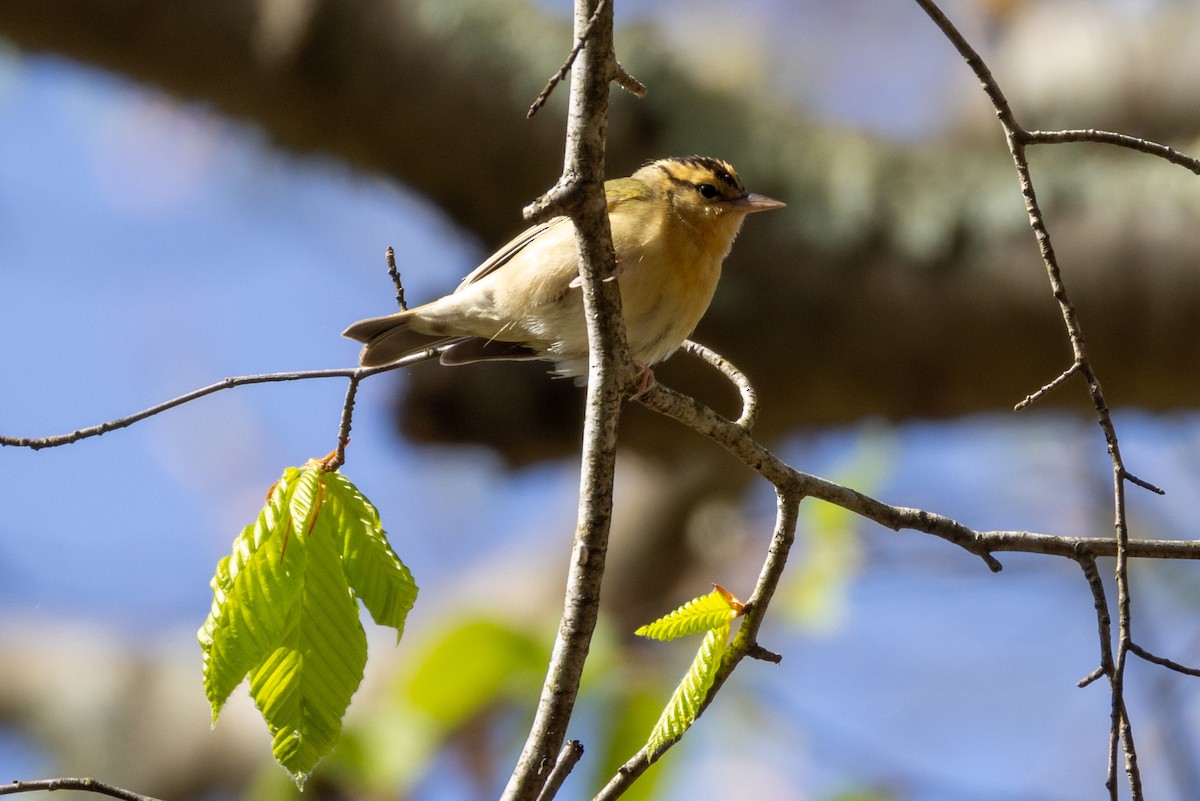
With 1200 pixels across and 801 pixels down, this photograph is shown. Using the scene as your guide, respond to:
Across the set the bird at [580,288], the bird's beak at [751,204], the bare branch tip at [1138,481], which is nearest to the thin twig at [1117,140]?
the bare branch tip at [1138,481]

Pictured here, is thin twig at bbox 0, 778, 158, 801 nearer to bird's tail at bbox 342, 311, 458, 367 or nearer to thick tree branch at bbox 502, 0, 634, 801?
thick tree branch at bbox 502, 0, 634, 801

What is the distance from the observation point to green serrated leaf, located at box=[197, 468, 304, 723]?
1894mm

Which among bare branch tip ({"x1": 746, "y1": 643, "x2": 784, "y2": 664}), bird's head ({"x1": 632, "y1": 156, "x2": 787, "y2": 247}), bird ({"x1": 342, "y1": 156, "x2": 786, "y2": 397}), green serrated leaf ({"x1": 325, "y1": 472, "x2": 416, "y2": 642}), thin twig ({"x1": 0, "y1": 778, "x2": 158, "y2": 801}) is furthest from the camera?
bird's head ({"x1": 632, "y1": 156, "x2": 787, "y2": 247})

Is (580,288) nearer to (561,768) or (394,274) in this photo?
(394,274)

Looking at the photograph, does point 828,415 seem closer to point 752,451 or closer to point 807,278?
point 807,278

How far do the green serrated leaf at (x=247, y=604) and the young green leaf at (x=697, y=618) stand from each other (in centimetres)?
64

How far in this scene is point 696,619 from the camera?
85.8 inches

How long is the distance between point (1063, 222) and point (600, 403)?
15.2 ft

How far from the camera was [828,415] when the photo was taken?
653 centimetres

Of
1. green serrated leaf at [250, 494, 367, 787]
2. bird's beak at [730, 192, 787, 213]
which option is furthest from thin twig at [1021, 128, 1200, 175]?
bird's beak at [730, 192, 787, 213]

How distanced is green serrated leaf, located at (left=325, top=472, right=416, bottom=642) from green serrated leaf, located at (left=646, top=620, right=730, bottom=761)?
1.64 feet

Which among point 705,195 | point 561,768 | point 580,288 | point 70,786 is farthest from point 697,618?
point 705,195

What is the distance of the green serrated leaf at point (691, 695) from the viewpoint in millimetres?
2121

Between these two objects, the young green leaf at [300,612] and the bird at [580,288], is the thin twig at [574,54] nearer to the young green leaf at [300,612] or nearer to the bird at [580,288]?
the young green leaf at [300,612]
